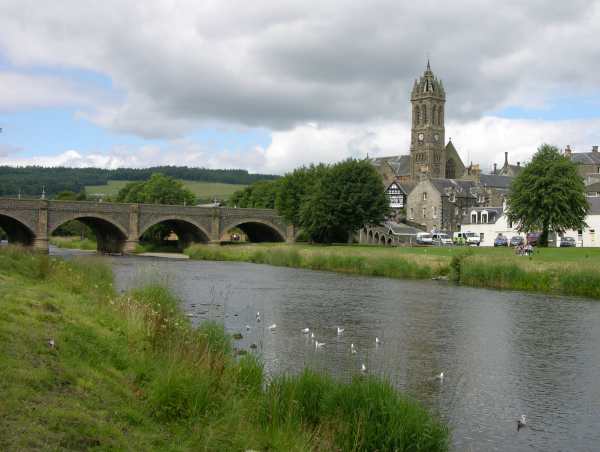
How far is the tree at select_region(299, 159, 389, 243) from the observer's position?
8319cm

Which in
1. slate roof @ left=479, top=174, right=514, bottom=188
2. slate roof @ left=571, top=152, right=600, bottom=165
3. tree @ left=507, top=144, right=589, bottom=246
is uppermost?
slate roof @ left=571, top=152, right=600, bottom=165

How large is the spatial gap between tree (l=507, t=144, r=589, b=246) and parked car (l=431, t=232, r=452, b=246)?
71.6ft

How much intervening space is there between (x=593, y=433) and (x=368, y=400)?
5701 millimetres

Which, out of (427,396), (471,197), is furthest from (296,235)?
(427,396)

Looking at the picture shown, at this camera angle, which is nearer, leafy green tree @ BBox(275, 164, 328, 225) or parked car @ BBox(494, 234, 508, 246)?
parked car @ BBox(494, 234, 508, 246)

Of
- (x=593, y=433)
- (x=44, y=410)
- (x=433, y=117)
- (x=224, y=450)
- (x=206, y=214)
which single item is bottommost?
(x=593, y=433)

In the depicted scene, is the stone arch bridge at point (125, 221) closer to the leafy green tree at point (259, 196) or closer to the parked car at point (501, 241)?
the leafy green tree at point (259, 196)

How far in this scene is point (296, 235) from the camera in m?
104

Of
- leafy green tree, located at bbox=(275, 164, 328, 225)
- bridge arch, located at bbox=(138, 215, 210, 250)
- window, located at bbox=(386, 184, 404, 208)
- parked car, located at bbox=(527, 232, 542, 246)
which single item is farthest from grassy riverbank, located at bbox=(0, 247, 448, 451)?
window, located at bbox=(386, 184, 404, 208)

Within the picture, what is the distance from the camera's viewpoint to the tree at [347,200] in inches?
3275

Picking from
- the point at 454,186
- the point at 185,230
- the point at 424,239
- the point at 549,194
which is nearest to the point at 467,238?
the point at 424,239

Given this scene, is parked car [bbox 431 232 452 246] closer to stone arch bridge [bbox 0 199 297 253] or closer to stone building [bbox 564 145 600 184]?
stone arch bridge [bbox 0 199 297 253]

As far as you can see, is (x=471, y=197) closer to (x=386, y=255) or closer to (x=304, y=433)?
(x=386, y=255)

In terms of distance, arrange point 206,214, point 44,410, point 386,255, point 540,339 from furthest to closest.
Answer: point 206,214 < point 386,255 < point 540,339 < point 44,410
